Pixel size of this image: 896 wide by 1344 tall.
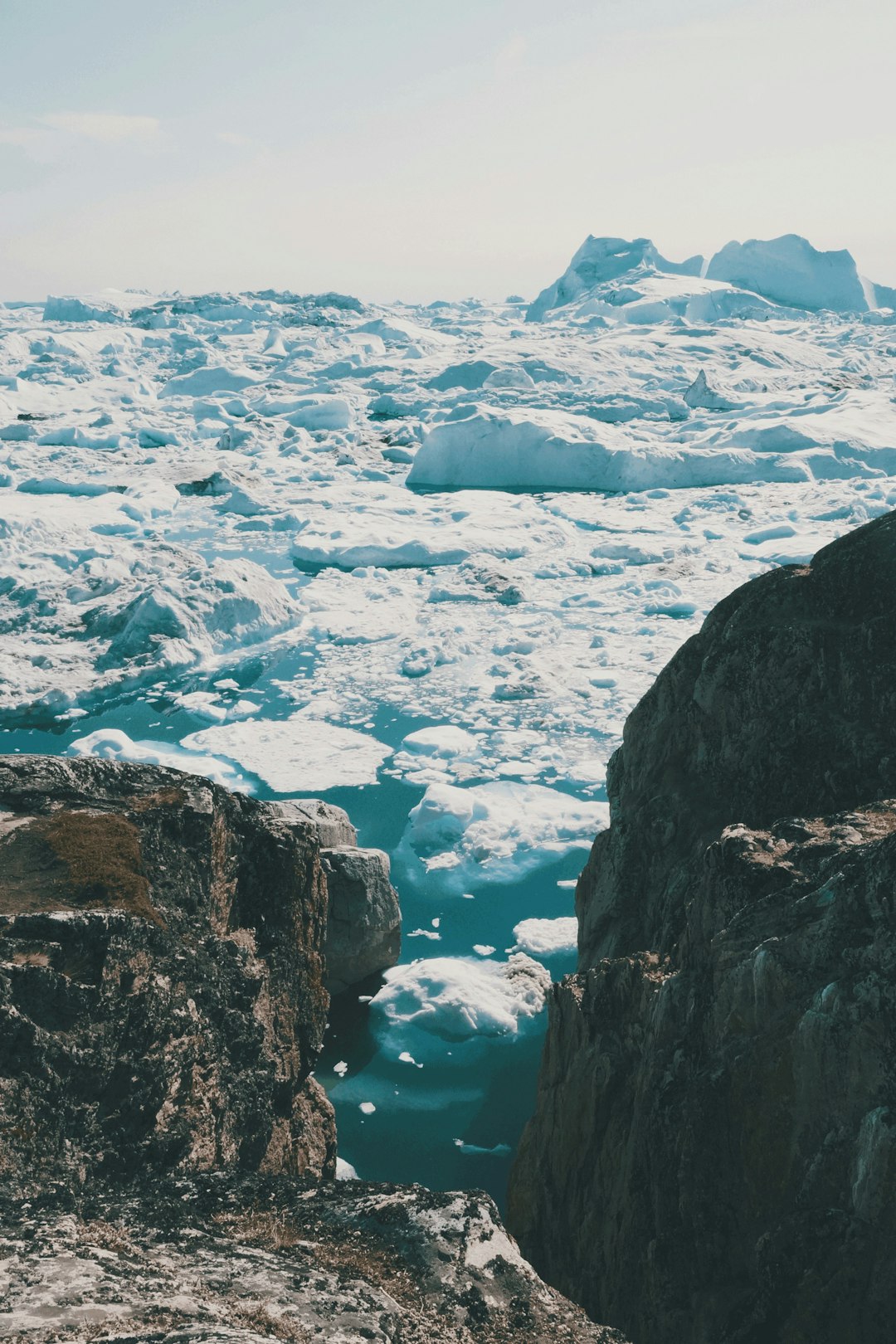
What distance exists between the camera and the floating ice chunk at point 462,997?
10.1 meters

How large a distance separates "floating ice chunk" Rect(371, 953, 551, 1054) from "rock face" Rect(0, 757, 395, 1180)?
10.2 ft

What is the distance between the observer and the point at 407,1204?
14.5 ft

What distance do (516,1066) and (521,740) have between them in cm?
688

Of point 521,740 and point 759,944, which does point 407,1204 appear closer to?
point 759,944

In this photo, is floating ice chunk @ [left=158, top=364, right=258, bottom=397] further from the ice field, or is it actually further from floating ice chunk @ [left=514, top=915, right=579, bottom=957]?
floating ice chunk @ [left=514, top=915, right=579, bottom=957]

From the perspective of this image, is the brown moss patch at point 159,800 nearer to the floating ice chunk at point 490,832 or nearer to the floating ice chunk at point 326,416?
the floating ice chunk at point 490,832

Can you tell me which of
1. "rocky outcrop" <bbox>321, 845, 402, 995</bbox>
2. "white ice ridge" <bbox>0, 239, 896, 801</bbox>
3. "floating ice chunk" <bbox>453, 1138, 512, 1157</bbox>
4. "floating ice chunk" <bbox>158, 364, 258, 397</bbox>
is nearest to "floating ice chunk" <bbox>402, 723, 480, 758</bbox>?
"white ice ridge" <bbox>0, 239, 896, 801</bbox>

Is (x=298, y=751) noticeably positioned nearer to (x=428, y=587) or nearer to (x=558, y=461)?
(x=428, y=587)

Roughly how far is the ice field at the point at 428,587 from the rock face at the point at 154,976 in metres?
2.73

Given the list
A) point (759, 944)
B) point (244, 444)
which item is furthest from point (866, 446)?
point (759, 944)

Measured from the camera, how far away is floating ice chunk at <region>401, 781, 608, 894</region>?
1276 centimetres

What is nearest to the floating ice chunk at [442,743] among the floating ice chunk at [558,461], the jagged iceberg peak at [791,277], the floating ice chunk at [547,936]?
the floating ice chunk at [547,936]

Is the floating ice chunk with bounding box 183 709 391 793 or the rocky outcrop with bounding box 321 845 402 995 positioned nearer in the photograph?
the rocky outcrop with bounding box 321 845 402 995

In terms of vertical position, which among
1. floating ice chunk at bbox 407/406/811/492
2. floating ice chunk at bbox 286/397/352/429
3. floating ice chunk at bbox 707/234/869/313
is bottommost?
floating ice chunk at bbox 407/406/811/492
